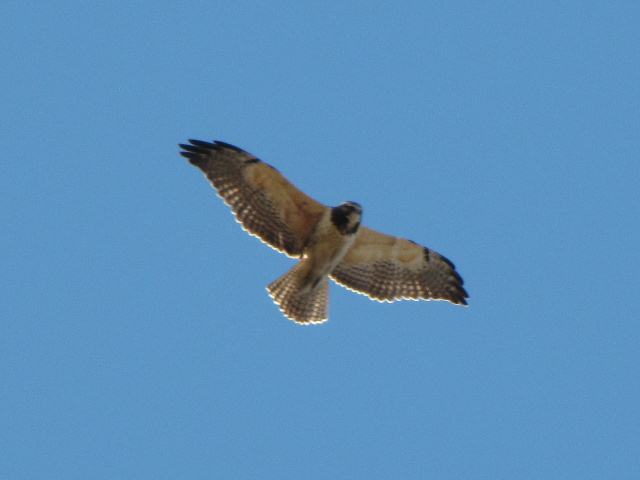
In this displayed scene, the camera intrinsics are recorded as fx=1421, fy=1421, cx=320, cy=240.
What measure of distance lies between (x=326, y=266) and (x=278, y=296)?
0.84 meters

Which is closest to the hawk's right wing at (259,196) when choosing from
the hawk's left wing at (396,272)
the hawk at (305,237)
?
the hawk at (305,237)

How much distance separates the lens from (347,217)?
17.2 meters

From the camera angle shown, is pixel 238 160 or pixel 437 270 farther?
pixel 437 270

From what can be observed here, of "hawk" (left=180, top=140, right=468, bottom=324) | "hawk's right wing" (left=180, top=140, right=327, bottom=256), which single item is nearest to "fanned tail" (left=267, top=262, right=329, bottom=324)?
"hawk" (left=180, top=140, right=468, bottom=324)

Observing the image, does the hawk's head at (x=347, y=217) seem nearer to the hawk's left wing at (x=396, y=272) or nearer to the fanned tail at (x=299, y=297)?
the hawk's left wing at (x=396, y=272)

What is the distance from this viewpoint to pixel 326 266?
17.6 m

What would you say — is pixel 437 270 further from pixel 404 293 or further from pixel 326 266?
pixel 326 266

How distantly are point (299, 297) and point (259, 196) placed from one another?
1416 mm

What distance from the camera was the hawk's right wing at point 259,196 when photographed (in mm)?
17422

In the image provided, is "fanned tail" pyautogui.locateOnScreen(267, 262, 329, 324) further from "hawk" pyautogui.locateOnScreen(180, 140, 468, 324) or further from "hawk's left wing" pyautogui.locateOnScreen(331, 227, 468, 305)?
"hawk's left wing" pyautogui.locateOnScreen(331, 227, 468, 305)

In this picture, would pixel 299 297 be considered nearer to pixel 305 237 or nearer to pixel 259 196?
pixel 305 237

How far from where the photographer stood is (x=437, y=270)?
61.0ft

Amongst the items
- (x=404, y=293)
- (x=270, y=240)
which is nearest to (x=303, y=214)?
(x=270, y=240)

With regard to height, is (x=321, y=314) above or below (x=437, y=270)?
below
